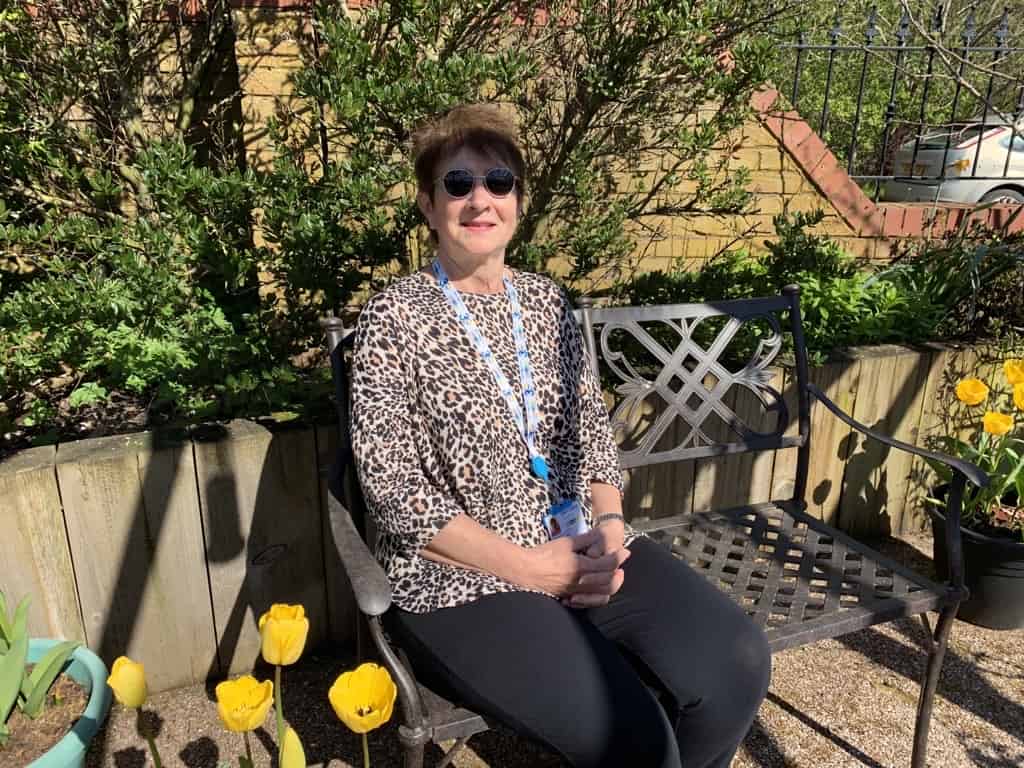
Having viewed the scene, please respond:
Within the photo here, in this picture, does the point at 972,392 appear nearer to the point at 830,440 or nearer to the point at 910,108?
the point at 830,440

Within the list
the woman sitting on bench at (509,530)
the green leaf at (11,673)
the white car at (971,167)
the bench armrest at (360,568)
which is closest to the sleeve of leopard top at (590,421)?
the woman sitting on bench at (509,530)

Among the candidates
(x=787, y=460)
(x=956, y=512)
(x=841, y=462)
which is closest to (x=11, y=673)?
(x=956, y=512)

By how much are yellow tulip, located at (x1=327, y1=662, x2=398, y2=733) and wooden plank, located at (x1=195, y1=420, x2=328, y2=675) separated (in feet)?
3.53

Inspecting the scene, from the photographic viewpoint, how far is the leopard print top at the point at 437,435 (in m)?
1.65

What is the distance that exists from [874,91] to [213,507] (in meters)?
11.4

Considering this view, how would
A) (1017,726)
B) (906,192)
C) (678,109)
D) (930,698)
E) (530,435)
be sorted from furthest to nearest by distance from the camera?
(906,192) → (678,109) → (1017,726) → (930,698) → (530,435)

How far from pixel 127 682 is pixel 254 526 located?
3.35 feet

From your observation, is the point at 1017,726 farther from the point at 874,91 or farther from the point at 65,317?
the point at 874,91

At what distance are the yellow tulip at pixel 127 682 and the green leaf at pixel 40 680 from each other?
1.90 feet

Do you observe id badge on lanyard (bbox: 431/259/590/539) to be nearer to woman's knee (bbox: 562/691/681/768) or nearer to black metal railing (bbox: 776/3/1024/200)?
woman's knee (bbox: 562/691/681/768)

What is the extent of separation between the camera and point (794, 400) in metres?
2.97

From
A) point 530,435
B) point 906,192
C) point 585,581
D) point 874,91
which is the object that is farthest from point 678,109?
point 874,91

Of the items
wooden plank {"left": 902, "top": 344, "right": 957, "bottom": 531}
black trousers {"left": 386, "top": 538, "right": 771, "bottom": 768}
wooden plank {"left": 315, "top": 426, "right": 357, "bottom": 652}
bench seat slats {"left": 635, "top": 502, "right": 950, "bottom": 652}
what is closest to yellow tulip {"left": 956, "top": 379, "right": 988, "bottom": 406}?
wooden plank {"left": 902, "top": 344, "right": 957, "bottom": 531}

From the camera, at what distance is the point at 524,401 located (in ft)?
6.12
